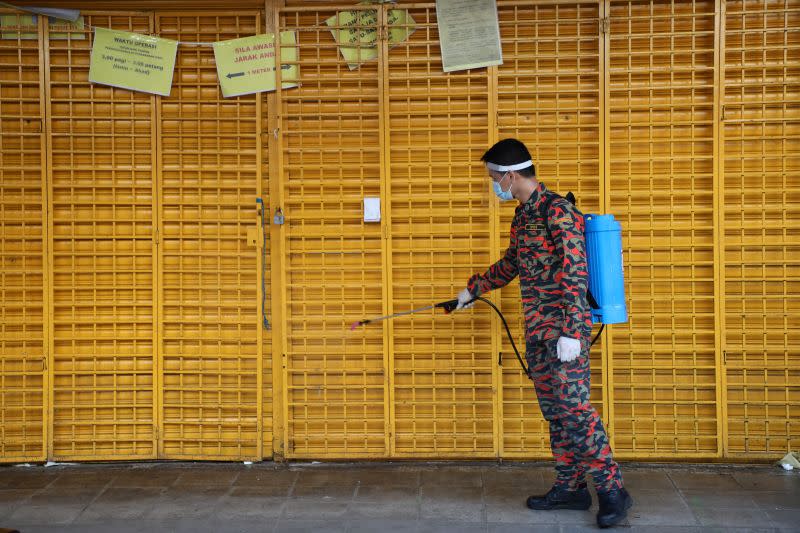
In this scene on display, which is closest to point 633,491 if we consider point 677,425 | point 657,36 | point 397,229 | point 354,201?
point 677,425

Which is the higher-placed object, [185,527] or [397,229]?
[397,229]

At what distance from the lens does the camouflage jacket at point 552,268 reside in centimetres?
417

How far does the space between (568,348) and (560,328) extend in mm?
186

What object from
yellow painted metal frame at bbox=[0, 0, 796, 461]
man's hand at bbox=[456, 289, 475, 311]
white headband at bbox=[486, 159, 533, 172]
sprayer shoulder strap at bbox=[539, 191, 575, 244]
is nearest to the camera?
sprayer shoulder strap at bbox=[539, 191, 575, 244]

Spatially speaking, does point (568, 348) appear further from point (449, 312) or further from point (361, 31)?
point (361, 31)

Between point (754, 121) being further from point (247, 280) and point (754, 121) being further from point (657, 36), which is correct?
point (247, 280)

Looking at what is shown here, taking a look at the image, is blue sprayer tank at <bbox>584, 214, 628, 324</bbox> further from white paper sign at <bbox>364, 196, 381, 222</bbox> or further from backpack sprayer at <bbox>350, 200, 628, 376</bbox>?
white paper sign at <bbox>364, 196, 381, 222</bbox>

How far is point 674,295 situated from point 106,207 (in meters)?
4.00

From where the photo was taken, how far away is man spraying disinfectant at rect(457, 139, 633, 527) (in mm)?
4188

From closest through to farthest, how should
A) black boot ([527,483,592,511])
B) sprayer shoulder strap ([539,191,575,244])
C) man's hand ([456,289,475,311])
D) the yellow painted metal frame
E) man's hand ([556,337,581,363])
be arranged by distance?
man's hand ([556,337,581,363]) < sprayer shoulder strap ([539,191,575,244]) < black boot ([527,483,592,511]) < man's hand ([456,289,475,311]) < the yellow painted metal frame

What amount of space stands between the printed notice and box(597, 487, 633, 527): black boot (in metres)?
2.87

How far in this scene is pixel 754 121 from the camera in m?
5.17

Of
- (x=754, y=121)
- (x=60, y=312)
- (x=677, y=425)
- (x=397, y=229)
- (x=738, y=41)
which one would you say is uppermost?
(x=738, y=41)

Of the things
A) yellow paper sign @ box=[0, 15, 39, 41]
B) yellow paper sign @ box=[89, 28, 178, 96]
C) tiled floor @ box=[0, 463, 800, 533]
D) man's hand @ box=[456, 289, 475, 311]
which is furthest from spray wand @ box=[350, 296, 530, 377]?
yellow paper sign @ box=[0, 15, 39, 41]
